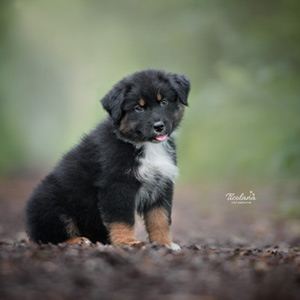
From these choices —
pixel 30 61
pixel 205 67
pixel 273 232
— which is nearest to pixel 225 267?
pixel 273 232

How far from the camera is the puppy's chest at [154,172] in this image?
590 cm

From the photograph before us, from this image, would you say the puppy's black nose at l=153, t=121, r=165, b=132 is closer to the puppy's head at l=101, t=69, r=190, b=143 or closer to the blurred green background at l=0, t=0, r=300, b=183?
the puppy's head at l=101, t=69, r=190, b=143

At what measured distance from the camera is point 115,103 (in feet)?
19.9

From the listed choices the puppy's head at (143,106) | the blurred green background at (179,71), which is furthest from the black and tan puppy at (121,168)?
the blurred green background at (179,71)

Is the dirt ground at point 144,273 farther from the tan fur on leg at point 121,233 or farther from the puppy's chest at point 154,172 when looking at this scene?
the puppy's chest at point 154,172

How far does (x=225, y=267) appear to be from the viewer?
4.38 m

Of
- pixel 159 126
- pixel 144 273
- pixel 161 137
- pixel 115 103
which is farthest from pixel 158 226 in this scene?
pixel 144 273

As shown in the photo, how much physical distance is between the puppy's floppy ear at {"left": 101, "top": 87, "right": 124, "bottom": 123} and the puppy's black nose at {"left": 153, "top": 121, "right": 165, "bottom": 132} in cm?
47

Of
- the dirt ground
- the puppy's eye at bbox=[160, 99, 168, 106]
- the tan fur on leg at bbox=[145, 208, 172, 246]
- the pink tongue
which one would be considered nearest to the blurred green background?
the puppy's eye at bbox=[160, 99, 168, 106]

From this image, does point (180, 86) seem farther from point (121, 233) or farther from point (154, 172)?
point (121, 233)

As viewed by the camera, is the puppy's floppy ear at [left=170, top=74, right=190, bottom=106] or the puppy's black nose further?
the puppy's floppy ear at [left=170, top=74, right=190, bottom=106]

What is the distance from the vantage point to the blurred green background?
1232 centimetres

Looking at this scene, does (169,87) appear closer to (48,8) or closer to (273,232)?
(273,232)

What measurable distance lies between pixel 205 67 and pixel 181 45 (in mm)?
1567
